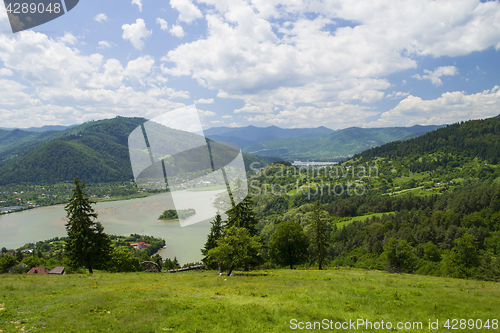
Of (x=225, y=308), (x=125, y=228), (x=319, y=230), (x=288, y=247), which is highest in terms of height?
(x=225, y=308)

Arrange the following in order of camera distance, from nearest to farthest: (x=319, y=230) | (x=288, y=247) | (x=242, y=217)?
(x=242, y=217)
(x=319, y=230)
(x=288, y=247)

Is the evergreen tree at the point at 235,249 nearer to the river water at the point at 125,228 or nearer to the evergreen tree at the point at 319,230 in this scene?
the evergreen tree at the point at 319,230

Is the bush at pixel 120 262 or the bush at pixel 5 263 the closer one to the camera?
the bush at pixel 120 262

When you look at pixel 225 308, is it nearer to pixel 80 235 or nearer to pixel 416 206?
pixel 80 235

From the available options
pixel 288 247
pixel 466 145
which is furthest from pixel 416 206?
pixel 466 145

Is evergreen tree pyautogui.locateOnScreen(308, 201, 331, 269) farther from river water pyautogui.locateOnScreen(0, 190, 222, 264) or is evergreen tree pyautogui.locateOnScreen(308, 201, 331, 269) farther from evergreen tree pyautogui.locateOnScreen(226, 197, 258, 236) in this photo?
river water pyautogui.locateOnScreen(0, 190, 222, 264)

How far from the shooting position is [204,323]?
937 cm

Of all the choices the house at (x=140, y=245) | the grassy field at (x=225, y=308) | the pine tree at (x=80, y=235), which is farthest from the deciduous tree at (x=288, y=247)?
the house at (x=140, y=245)

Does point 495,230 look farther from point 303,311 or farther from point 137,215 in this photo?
point 137,215

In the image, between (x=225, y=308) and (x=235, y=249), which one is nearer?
(x=225, y=308)

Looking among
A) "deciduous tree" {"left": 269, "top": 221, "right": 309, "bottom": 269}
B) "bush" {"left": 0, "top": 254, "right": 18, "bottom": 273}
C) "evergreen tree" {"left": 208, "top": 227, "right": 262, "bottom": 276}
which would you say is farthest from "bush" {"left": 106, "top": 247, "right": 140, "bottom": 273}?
"bush" {"left": 0, "top": 254, "right": 18, "bottom": 273}

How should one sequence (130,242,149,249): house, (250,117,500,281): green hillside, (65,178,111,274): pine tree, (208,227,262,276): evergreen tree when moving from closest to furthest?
(208,227,262,276): evergreen tree → (65,178,111,274): pine tree → (250,117,500,281): green hillside → (130,242,149,249): house

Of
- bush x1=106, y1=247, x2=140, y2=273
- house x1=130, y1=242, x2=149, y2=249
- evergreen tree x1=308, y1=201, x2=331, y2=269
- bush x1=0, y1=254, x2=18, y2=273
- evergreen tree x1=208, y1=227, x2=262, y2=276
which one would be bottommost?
house x1=130, y1=242, x2=149, y2=249

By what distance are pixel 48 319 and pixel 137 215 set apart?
113 meters
